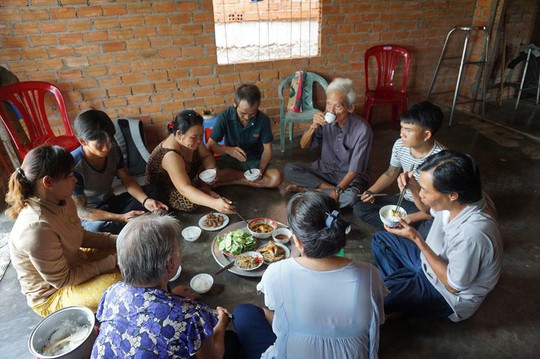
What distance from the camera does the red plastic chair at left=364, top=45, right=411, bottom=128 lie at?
510 centimetres

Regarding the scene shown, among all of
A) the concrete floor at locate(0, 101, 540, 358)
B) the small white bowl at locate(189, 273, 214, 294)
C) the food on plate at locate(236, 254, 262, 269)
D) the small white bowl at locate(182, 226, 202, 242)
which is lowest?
the concrete floor at locate(0, 101, 540, 358)

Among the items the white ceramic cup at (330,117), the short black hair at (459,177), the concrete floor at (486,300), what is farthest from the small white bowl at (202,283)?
the white ceramic cup at (330,117)

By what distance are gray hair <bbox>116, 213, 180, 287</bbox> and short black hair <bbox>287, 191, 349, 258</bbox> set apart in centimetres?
56

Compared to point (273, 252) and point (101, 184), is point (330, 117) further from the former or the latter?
point (101, 184)

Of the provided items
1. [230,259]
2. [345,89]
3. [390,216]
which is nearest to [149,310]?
[230,259]

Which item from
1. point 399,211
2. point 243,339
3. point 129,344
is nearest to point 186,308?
point 129,344

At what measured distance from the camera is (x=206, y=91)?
469cm

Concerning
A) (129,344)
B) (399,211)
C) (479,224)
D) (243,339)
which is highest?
(479,224)

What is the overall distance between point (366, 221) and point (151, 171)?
2.12 meters

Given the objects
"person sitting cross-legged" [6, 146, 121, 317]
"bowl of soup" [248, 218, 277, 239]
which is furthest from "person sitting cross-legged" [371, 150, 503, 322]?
"person sitting cross-legged" [6, 146, 121, 317]

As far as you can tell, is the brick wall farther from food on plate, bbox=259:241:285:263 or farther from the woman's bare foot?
food on plate, bbox=259:241:285:263

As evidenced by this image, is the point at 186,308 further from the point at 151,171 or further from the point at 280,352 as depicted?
the point at 151,171

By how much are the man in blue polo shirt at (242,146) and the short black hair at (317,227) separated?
88.0 inches

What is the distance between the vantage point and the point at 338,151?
3.57 m
